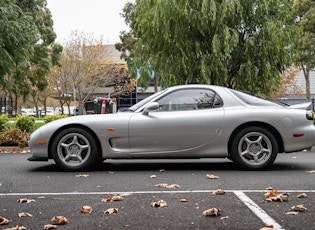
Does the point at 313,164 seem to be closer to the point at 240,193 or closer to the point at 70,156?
the point at 240,193

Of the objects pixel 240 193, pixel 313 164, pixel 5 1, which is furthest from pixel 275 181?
pixel 5 1

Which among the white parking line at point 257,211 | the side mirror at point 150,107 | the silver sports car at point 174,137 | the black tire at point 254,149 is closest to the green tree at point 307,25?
the silver sports car at point 174,137

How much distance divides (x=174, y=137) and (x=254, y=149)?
4.11ft

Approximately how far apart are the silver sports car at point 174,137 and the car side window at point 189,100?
16 cm

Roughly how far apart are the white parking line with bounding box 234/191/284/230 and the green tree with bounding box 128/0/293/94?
9.97m

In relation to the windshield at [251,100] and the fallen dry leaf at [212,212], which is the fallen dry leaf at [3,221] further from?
the windshield at [251,100]

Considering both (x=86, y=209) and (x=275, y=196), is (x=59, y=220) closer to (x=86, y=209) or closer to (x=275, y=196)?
(x=86, y=209)

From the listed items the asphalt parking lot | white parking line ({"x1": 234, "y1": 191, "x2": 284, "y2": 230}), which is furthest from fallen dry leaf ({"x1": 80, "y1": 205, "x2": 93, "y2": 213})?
white parking line ({"x1": 234, "y1": 191, "x2": 284, "y2": 230})

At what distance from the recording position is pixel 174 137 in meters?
6.48

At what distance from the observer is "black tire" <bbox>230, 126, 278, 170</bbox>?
6445 millimetres

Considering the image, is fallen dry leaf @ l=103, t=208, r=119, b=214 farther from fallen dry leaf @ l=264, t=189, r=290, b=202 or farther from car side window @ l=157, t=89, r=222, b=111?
car side window @ l=157, t=89, r=222, b=111

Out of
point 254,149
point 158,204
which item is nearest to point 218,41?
point 254,149

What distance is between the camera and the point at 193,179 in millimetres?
5762

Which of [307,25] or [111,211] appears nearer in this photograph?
[111,211]
